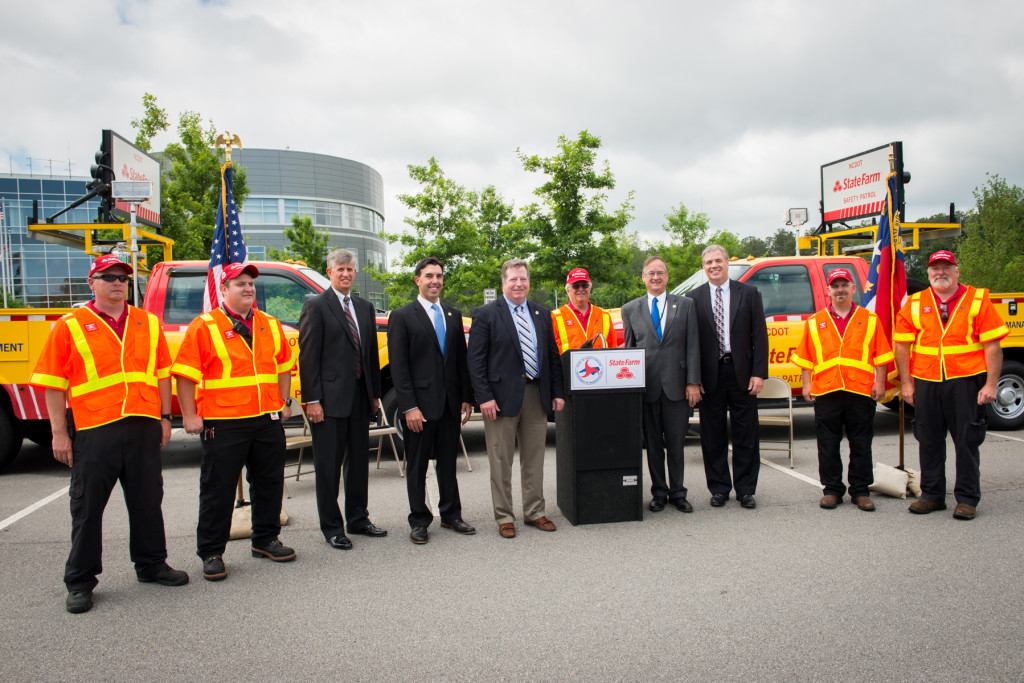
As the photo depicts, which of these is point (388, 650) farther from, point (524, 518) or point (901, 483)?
point (901, 483)

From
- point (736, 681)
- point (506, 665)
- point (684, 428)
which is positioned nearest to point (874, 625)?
point (736, 681)

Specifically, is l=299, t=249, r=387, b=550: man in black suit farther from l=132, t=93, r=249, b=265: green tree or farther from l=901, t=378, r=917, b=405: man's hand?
l=132, t=93, r=249, b=265: green tree

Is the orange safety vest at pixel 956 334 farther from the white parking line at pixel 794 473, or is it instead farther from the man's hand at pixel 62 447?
the man's hand at pixel 62 447

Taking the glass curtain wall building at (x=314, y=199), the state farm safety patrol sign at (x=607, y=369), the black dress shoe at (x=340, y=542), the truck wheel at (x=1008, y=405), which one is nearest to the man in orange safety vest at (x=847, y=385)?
the state farm safety patrol sign at (x=607, y=369)

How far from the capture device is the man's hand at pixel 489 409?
15.4ft

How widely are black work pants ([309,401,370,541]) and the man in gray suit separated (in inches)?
88.6

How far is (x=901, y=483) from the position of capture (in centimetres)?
536

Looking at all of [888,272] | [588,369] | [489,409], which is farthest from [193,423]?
[888,272]

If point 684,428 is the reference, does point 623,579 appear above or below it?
below

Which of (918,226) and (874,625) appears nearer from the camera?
(874,625)

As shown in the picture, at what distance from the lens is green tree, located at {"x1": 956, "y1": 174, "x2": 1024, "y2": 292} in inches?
1442

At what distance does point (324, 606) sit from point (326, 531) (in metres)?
1.05

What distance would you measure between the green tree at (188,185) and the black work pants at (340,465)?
47.7 feet

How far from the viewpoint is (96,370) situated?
3691mm
